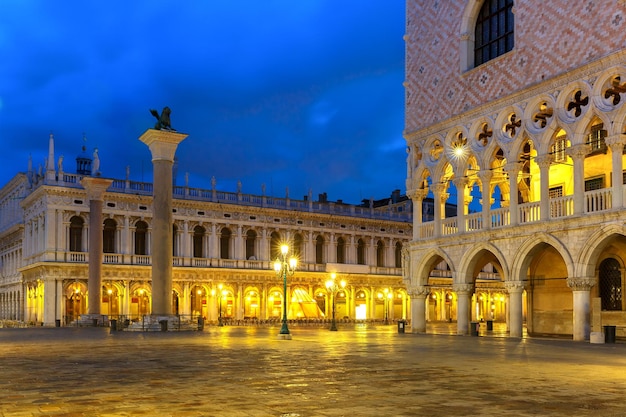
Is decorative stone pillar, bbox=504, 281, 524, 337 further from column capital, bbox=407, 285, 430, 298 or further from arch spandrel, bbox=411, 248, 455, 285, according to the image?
column capital, bbox=407, 285, 430, 298

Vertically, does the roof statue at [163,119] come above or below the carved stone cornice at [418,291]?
above

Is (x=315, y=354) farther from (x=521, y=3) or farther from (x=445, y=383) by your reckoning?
(x=521, y=3)

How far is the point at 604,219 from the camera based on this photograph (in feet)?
83.8

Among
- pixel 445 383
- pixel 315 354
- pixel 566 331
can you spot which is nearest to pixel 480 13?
pixel 566 331

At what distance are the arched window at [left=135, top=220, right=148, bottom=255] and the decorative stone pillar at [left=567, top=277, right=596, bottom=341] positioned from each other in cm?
4107

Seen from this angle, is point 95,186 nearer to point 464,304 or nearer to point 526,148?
point 464,304

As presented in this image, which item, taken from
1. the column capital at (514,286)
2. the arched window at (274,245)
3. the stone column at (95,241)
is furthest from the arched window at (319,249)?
the column capital at (514,286)

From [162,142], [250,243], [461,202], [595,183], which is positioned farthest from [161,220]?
[250,243]

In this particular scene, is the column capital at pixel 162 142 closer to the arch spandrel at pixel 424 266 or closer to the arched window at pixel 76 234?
the arch spandrel at pixel 424 266

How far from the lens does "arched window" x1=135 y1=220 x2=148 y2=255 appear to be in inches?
A: 2397

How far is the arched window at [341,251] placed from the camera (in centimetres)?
7081

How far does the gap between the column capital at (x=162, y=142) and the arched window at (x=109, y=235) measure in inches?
984

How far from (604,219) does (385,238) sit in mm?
47997

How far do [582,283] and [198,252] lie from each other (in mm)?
41827
